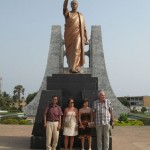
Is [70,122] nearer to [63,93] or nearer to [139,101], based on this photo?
[63,93]

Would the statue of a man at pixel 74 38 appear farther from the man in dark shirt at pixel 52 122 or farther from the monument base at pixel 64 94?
the man in dark shirt at pixel 52 122

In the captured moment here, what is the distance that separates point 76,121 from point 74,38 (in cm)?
270

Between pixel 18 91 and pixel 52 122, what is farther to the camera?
pixel 18 91

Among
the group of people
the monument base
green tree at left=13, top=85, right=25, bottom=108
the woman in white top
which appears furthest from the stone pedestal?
green tree at left=13, top=85, right=25, bottom=108

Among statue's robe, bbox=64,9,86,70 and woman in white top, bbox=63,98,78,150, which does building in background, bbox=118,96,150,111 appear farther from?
woman in white top, bbox=63,98,78,150

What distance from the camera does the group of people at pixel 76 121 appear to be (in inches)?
→ 263

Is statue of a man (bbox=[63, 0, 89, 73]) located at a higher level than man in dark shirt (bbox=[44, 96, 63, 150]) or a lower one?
higher

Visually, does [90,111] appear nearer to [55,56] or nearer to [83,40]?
[83,40]

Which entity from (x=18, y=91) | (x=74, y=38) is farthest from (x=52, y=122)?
(x=18, y=91)

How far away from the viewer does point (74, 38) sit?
878 centimetres

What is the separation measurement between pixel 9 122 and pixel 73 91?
9951 millimetres

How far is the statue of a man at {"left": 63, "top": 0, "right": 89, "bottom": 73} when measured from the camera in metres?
8.75

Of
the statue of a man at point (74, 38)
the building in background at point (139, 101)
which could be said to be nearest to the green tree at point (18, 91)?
the building in background at point (139, 101)

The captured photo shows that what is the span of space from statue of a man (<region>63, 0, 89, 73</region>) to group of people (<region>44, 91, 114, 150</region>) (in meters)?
1.82
